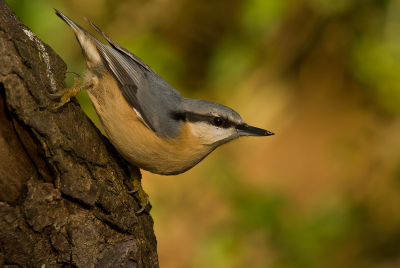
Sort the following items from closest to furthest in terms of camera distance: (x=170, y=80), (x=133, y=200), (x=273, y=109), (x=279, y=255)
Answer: (x=133, y=200), (x=279, y=255), (x=170, y=80), (x=273, y=109)

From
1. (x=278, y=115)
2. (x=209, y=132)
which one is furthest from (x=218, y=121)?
(x=278, y=115)

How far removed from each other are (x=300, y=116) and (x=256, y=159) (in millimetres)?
1024

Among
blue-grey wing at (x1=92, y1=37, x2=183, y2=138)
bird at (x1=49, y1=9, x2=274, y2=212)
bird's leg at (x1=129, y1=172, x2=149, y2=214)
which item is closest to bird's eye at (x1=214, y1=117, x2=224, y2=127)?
bird at (x1=49, y1=9, x2=274, y2=212)

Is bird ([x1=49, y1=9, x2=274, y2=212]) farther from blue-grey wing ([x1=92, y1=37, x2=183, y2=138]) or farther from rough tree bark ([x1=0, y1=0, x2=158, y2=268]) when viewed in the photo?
rough tree bark ([x1=0, y1=0, x2=158, y2=268])

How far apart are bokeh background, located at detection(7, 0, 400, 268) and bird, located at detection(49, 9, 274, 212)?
758 mm

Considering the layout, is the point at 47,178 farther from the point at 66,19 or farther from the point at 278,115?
the point at 278,115

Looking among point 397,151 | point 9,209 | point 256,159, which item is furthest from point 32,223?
point 256,159

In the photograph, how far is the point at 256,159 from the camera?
242 inches

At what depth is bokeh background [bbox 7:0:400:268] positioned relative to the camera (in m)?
3.97

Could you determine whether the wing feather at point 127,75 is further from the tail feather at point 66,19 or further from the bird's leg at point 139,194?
the bird's leg at point 139,194

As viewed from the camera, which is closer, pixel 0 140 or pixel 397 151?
pixel 0 140

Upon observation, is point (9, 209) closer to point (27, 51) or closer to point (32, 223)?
point (32, 223)

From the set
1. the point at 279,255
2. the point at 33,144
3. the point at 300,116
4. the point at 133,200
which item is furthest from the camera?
the point at 300,116

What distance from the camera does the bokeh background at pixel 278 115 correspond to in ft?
13.0
